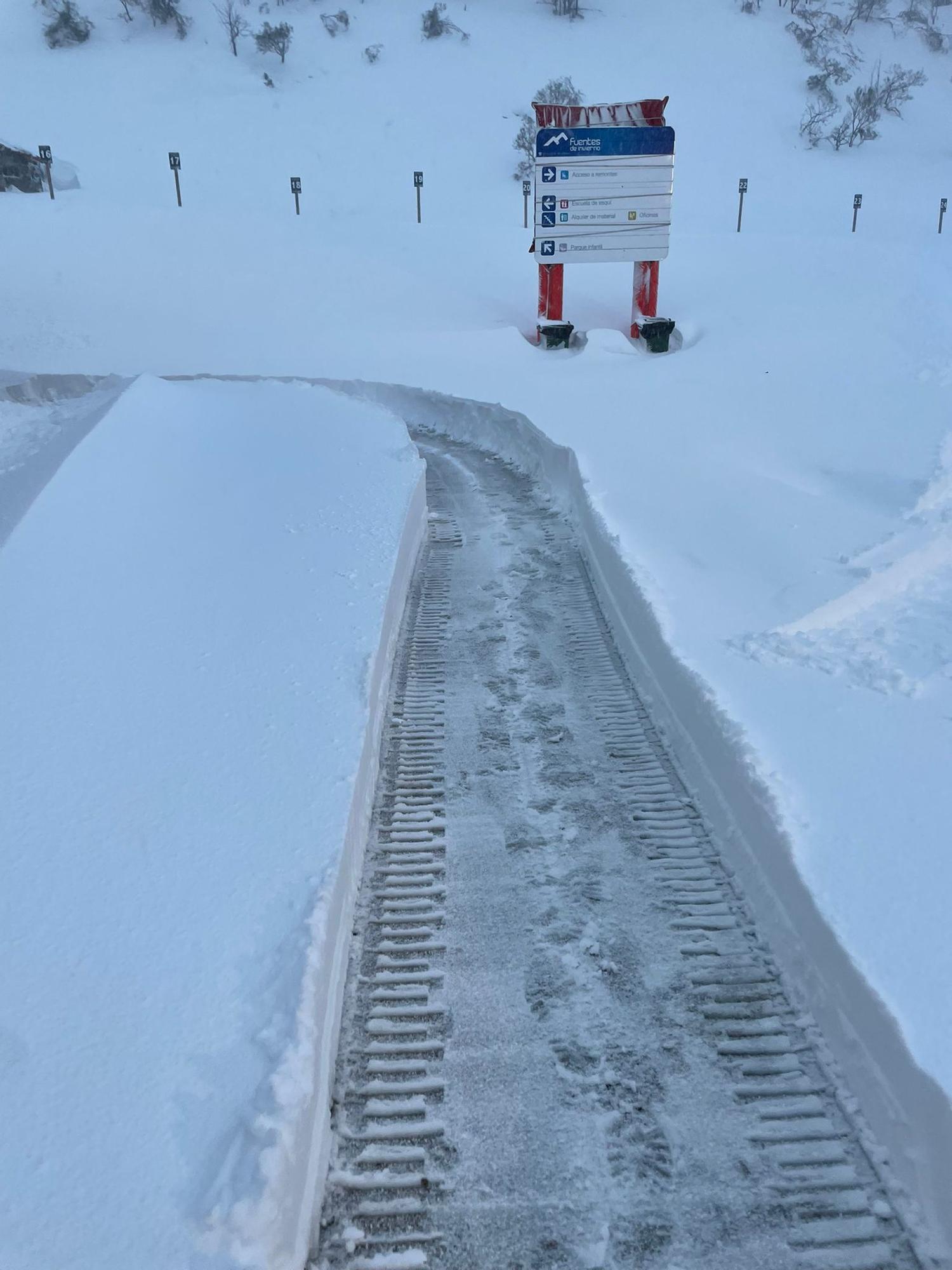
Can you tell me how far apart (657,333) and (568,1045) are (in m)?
12.7

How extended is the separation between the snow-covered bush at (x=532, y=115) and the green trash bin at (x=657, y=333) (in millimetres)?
15094

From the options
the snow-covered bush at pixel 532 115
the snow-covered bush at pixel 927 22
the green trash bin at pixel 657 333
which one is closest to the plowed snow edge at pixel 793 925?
the green trash bin at pixel 657 333

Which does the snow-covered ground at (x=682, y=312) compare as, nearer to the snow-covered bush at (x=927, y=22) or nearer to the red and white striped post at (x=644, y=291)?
the red and white striped post at (x=644, y=291)

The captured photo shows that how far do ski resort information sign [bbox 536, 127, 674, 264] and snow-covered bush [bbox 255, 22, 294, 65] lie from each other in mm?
24233

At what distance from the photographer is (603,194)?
13.5 meters

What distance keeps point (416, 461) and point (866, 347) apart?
6.92 metres

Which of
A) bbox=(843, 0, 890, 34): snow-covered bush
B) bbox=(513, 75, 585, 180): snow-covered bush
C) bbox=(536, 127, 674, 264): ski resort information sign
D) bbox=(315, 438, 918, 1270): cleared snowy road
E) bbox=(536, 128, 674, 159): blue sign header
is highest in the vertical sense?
bbox=(843, 0, 890, 34): snow-covered bush

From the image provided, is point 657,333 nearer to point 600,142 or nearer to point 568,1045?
point 600,142

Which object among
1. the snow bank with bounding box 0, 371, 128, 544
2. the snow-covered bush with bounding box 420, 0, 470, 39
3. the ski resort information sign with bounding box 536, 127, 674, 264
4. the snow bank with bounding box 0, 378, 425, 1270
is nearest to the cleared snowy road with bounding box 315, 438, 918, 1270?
the snow bank with bounding box 0, 378, 425, 1270

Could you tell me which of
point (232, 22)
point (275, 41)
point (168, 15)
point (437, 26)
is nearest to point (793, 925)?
point (275, 41)

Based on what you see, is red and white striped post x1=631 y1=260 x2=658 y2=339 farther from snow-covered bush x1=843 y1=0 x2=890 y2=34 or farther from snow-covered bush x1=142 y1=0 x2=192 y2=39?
snow-covered bush x1=843 y1=0 x2=890 y2=34

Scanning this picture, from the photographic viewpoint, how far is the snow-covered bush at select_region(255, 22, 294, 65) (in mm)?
32156

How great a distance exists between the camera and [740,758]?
11.9ft

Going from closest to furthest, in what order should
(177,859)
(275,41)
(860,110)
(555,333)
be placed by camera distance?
(177,859)
(555,333)
(860,110)
(275,41)
